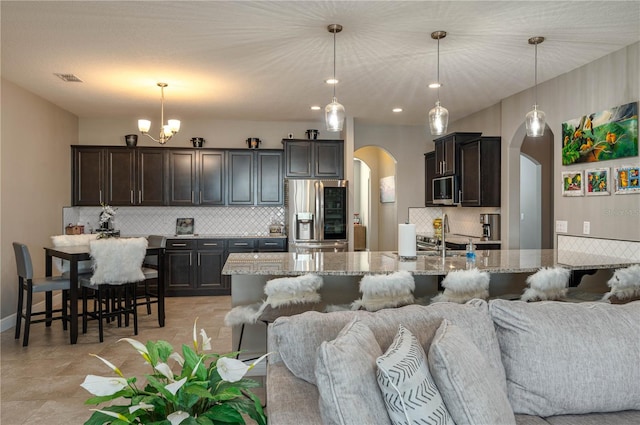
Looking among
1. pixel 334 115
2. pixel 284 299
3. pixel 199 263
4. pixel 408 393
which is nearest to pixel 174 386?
pixel 408 393

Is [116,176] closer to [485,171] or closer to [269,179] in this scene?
[269,179]

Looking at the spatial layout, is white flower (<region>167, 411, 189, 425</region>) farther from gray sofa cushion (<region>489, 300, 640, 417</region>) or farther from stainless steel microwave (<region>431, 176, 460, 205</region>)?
stainless steel microwave (<region>431, 176, 460, 205</region>)

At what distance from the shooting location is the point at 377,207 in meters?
9.75

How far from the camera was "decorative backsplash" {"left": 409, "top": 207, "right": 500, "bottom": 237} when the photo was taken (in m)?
6.58

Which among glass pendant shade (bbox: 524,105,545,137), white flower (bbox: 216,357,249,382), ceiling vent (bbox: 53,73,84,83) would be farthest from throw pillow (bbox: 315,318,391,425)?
ceiling vent (bbox: 53,73,84,83)

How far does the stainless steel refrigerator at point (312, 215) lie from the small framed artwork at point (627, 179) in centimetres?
355

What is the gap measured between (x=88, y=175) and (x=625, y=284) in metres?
6.65

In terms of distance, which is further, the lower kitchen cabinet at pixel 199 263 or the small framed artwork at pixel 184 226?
the small framed artwork at pixel 184 226

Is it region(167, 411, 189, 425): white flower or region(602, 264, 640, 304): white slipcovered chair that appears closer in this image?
region(167, 411, 189, 425): white flower

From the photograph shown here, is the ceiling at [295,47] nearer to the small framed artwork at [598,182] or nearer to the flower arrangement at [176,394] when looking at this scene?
the small framed artwork at [598,182]

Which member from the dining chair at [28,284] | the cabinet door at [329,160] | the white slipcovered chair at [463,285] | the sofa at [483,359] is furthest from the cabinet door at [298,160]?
the sofa at [483,359]

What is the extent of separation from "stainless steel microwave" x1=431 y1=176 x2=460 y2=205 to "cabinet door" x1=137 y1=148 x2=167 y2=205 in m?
4.04

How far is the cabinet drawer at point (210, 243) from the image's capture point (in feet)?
22.2

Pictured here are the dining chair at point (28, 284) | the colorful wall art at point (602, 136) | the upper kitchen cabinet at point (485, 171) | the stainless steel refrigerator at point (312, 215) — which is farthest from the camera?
the stainless steel refrigerator at point (312, 215)
